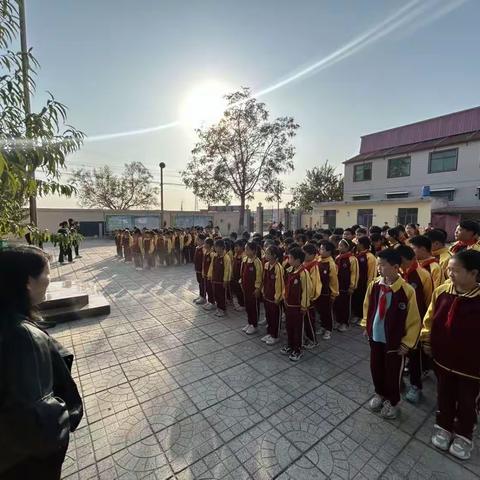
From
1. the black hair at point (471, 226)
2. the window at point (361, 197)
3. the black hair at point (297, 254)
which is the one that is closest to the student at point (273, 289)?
the black hair at point (297, 254)

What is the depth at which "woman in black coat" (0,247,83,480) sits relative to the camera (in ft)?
3.65

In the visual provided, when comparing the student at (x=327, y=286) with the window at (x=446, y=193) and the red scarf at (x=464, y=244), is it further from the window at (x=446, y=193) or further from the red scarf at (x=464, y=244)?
the window at (x=446, y=193)

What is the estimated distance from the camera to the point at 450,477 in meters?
2.11

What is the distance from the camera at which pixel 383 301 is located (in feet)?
8.88

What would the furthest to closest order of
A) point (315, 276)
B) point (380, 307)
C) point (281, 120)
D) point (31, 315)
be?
point (281, 120), point (315, 276), point (380, 307), point (31, 315)

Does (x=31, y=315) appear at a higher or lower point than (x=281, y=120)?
lower

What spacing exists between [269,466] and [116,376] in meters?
2.22

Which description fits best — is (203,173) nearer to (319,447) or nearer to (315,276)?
(315,276)

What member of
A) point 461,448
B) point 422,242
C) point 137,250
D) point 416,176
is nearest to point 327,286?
point 422,242

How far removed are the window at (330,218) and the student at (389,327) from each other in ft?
68.5

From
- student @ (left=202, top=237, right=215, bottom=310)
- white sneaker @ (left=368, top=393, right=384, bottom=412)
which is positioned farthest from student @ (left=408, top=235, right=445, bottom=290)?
student @ (left=202, top=237, right=215, bottom=310)

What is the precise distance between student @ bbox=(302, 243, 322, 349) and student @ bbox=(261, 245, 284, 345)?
0.44 metres

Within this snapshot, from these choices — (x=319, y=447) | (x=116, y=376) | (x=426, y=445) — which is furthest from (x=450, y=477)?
(x=116, y=376)

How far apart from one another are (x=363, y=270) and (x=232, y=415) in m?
3.55
